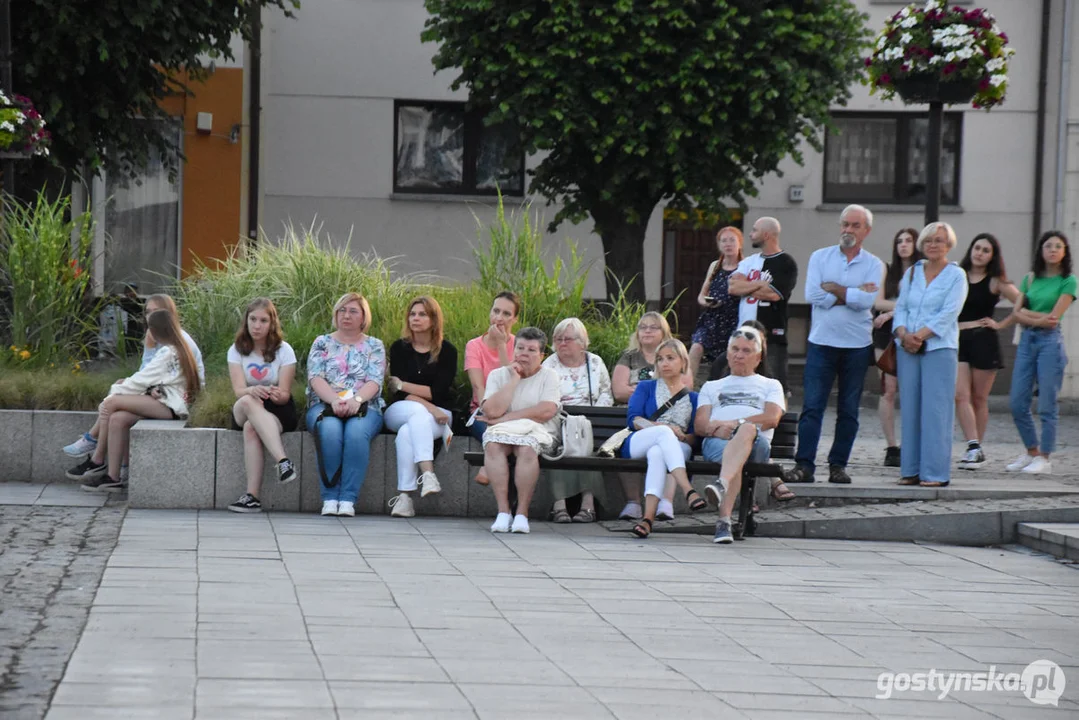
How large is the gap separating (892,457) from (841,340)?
1.75 metres

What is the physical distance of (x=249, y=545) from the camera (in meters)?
8.33

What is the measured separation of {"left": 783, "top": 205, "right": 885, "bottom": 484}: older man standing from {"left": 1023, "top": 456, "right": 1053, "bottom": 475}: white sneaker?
1900 millimetres

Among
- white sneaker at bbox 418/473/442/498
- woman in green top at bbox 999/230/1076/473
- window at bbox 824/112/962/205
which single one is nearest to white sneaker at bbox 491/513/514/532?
white sneaker at bbox 418/473/442/498

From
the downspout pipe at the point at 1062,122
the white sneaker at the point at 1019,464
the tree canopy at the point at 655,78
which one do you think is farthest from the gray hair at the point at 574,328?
the downspout pipe at the point at 1062,122

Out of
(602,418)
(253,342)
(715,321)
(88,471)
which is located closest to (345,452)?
(253,342)

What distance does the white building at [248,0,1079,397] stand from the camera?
23047mm

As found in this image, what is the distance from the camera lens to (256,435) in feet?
32.9

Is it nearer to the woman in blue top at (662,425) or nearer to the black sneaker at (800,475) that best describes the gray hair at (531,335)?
the woman in blue top at (662,425)

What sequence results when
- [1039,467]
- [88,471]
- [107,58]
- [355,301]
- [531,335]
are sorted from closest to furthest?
[531,335]
[355,301]
[88,471]
[1039,467]
[107,58]

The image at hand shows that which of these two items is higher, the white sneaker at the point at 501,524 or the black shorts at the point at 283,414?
the black shorts at the point at 283,414

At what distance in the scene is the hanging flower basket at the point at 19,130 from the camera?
13.1 metres

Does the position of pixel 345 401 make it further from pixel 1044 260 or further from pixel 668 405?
pixel 1044 260

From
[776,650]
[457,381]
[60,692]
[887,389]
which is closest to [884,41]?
[887,389]

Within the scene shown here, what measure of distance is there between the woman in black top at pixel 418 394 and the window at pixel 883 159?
48.0 feet
